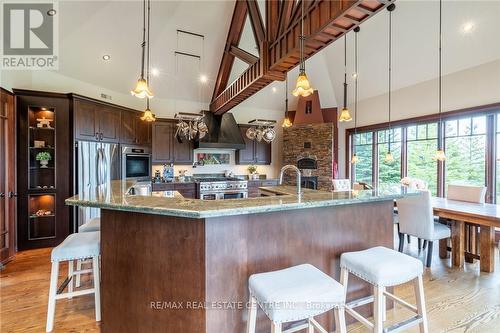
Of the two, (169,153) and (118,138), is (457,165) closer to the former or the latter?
(169,153)

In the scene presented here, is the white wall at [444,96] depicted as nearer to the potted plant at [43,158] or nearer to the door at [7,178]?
the potted plant at [43,158]

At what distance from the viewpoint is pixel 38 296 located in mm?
2520

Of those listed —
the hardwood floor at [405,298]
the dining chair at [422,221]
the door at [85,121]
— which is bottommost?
the hardwood floor at [405,298]

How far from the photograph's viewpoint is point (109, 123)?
14.9 feet

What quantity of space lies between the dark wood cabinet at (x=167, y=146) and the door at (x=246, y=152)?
1.40m

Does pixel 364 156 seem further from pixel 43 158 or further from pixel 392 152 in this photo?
pixel 43 158

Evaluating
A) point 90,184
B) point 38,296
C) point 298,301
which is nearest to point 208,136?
point 90,184

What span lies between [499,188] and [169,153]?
654 cm

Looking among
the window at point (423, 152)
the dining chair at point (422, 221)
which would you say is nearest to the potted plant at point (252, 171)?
the window at point (423, 152)

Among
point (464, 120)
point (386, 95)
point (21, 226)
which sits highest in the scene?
point (386, 95)

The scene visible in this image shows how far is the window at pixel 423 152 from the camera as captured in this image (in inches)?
201

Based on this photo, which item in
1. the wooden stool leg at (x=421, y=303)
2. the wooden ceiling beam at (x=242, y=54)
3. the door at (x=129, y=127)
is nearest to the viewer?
the wooden stool leg at (x=421, y=303)

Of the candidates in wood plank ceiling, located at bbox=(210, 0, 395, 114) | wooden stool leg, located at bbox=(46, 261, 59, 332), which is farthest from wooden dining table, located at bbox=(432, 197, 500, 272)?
wooden stool leg, located at bbox=(46, 261, 59, 332)

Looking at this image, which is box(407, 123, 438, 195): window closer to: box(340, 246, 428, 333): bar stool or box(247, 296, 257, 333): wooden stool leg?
box(340, 246, 428, 333): bar stool
